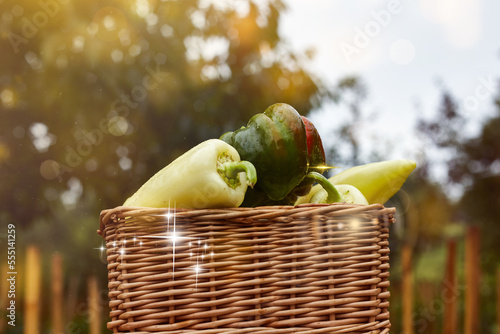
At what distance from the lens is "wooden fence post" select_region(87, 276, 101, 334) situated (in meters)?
2.58

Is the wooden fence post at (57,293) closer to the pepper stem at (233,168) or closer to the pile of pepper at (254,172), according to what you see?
the pile of pepper at (254,172)

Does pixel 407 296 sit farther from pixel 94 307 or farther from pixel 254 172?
pixel 254 172

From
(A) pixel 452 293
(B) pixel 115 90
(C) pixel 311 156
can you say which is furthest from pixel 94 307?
(A) pixel 452 293

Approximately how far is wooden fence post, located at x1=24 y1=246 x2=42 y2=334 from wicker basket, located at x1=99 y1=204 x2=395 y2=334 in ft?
5.89

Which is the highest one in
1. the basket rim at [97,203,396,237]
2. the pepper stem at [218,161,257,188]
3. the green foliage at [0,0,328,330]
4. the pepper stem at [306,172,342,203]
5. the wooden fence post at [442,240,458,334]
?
the green foliage at [0,0,328,330]

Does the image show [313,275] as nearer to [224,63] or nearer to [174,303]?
[174,303]

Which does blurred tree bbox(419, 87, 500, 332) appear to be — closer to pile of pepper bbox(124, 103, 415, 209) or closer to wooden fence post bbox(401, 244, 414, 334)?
wooden fence post bbox(401, 244, 414, 334)

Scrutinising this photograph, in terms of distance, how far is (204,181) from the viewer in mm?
957

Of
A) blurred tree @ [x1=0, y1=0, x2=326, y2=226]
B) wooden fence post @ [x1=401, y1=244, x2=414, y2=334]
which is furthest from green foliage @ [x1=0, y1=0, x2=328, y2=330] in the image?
wooden fence post @ [x1=401, y1=244, x2=414, y2=334]

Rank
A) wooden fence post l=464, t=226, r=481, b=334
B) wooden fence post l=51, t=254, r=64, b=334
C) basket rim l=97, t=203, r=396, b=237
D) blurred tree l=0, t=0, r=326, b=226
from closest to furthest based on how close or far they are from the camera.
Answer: basket rim l=97, t=203, r=396, b=237, blurred tree l=0, t=0, r=326, b=226, wooden fence post l=51, t=254, r=64, b=334, wooden fence post l=464, t=226, r=481, b=334

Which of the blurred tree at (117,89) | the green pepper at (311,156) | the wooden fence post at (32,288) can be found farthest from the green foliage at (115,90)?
the green pepper at (311,156)

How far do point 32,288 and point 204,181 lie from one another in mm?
1966

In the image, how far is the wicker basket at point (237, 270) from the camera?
918 millimetres

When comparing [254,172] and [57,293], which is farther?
[57,293]
